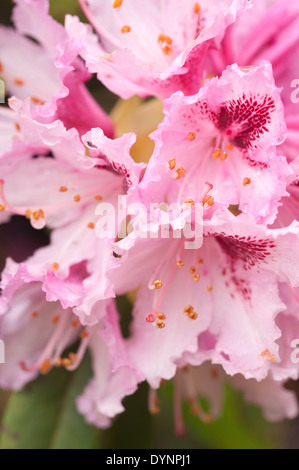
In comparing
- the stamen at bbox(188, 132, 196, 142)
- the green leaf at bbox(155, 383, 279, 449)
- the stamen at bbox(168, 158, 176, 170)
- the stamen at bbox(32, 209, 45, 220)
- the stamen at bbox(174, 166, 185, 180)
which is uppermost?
the stamen at bbox(188, 132, 196, 142)

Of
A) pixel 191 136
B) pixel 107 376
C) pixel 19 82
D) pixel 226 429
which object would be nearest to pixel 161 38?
pixel 191 136

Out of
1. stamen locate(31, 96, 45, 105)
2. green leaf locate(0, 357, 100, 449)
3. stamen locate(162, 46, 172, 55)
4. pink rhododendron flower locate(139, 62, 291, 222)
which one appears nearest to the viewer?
pink rhododendron flower locate(139, 62, 291, 222)

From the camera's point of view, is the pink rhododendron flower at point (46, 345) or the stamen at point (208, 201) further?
the pink rhododendron flower at point (46, 345)

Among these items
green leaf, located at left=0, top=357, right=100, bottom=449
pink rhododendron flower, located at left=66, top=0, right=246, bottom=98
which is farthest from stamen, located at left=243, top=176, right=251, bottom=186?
green leaf, located at left=0, top=357, right=100, bottom=449

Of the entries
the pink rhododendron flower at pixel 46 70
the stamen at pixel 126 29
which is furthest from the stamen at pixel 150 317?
the stamen at pixel 126 29

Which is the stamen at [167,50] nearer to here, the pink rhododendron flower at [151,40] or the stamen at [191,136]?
the pink rhododendron flower at [151,40]

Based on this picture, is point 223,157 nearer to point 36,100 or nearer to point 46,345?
point 36,100

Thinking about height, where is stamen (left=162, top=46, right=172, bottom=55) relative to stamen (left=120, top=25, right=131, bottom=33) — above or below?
below

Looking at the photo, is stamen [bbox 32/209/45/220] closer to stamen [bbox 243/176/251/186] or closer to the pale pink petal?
the pale pink petal
